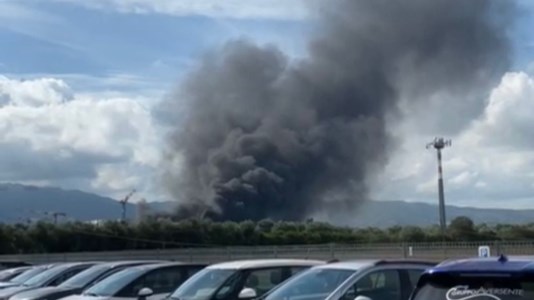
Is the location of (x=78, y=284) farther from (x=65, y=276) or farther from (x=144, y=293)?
(x=144, y=293)

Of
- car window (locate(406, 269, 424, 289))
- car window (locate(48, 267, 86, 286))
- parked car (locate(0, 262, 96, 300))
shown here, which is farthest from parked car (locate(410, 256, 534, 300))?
car window (locate(48, 267, 86, 286))

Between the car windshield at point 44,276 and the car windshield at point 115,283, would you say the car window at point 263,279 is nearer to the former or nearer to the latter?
the car windshield at point 115,283

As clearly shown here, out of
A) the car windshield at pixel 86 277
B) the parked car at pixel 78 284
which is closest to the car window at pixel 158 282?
the parked car at pixel 78 284

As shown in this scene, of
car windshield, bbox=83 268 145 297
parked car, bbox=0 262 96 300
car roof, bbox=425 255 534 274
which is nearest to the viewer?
car roof, bbox=425 255 534 274

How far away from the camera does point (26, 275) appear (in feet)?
89.4

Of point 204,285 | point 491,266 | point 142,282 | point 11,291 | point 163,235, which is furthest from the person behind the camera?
point 163,235

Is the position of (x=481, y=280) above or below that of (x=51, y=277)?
below

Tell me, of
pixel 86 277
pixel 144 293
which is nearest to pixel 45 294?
pixel 86 277

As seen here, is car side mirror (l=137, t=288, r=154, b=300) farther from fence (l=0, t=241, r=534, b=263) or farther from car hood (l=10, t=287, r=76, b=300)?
fence (l=0, t=241, r=534, b=263)

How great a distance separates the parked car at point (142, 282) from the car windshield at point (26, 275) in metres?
8.26

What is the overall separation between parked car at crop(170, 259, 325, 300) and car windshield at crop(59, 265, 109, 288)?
6633 mm

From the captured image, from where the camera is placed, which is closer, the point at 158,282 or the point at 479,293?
the point at 479,293

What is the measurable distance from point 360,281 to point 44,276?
48.4 ft

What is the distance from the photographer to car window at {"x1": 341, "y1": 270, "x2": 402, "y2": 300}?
12.0m
